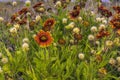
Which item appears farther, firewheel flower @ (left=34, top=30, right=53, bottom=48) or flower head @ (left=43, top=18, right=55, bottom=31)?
flower head @ (left=43, top=18, right=55, bottom=31)

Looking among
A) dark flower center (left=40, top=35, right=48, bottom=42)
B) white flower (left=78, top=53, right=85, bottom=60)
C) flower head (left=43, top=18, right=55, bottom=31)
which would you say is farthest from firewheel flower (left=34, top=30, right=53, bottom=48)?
white flower (left=78, top=53, right=85, bottom=60)

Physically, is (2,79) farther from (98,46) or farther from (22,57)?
(98,46)

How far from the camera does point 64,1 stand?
4504mm

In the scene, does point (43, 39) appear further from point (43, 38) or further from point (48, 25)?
point (48, 25)

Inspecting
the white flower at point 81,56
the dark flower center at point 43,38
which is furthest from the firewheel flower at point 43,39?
the white flower at point 81,56

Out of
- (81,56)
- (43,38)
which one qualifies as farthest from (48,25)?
(81,56)

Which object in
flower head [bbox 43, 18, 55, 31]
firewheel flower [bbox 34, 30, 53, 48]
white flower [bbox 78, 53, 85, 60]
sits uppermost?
flower head [bbox 43, 18, 55, 31]

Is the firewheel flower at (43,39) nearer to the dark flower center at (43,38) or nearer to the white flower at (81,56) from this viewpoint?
the dark flower center at (43,38)

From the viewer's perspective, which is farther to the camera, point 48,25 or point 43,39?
point 48,25

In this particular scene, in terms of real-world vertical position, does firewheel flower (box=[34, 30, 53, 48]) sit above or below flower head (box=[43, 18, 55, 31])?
below

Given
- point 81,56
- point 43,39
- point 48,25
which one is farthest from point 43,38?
point 81,56

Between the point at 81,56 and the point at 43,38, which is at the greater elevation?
the point at 43,38

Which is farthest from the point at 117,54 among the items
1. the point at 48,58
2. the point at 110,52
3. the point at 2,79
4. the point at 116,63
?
the point at 2,79

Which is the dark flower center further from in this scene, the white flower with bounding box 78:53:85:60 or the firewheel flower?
the white flower with bounding box 78:53:85:60
